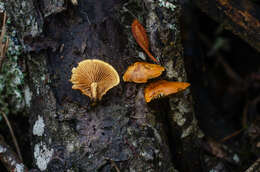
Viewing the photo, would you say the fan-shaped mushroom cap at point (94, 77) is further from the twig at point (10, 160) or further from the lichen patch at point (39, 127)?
the twig at point (10, 160)

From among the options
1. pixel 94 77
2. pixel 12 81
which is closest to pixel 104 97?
pixel 94 77

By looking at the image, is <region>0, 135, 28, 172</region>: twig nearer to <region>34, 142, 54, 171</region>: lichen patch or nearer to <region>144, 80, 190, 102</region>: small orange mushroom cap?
<region>34, 142, 54, 171</region>: lichen patch

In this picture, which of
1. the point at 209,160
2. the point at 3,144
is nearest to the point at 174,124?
the point at 209,160

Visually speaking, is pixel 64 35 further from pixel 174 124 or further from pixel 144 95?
pixel 174 124

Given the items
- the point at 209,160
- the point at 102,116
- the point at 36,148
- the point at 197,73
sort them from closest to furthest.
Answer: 1. the point at 102,116
2. the point at 36,148
3. the point at 209,160
4. the point at 197,73

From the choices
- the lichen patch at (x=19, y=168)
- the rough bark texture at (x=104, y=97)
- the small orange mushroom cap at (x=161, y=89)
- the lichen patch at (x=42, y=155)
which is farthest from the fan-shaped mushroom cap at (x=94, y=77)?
the lichen patch at (x=19, y=168)

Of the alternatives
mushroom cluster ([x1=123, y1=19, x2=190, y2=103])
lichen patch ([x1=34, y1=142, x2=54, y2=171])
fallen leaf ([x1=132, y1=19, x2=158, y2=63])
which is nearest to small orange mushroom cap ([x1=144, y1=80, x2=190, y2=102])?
mushroom cluster ([x1=123, y1=19, x2=190, y2=103])
